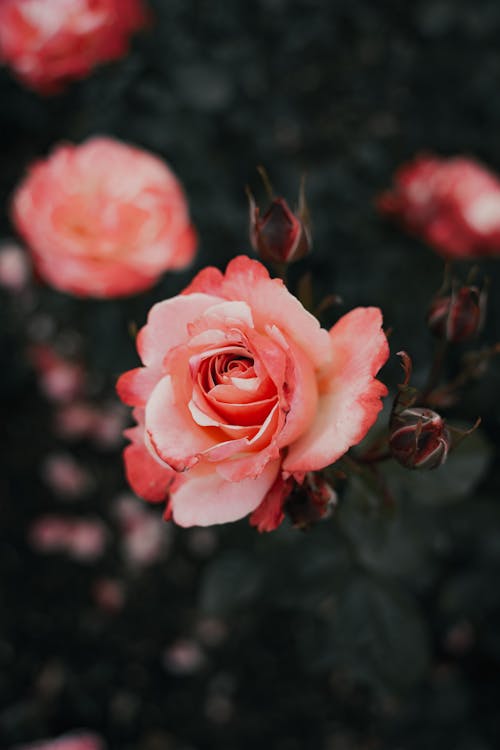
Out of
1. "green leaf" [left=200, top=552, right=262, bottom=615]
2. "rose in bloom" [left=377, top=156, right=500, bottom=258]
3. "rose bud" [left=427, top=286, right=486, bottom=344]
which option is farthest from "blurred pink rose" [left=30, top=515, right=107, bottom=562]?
"rose bud" [left=427, top=286, right=486, bottom=344]

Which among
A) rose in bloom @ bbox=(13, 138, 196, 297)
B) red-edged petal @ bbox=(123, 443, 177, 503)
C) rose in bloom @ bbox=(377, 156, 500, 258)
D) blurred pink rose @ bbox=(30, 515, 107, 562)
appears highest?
red-edged petal @ bbox=(123, 443, 177, 503)

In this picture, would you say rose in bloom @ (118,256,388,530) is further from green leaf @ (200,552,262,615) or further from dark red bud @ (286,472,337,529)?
green leaf @ (200,552,262,615)

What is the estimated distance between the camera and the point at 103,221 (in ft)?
3.46

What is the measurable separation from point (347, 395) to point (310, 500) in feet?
0.36

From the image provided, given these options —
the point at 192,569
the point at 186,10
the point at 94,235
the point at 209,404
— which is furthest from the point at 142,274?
the point at 192,569

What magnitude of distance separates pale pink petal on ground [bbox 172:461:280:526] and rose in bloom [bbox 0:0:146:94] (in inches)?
37.6

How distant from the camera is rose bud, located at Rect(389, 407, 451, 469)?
0.59 metres

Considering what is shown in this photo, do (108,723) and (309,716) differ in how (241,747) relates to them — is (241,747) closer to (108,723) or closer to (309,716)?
(309,716)

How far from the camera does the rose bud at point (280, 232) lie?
2.31 feet

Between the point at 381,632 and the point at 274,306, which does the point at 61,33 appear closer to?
the point at 274,306

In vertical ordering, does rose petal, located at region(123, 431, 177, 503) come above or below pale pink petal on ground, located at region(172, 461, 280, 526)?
below

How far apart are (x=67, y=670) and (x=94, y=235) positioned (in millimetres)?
1359

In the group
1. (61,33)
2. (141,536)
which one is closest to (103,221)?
(61,33)

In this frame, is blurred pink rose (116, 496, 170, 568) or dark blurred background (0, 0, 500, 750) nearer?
dark blurred background (0, 0, 500, 750)
